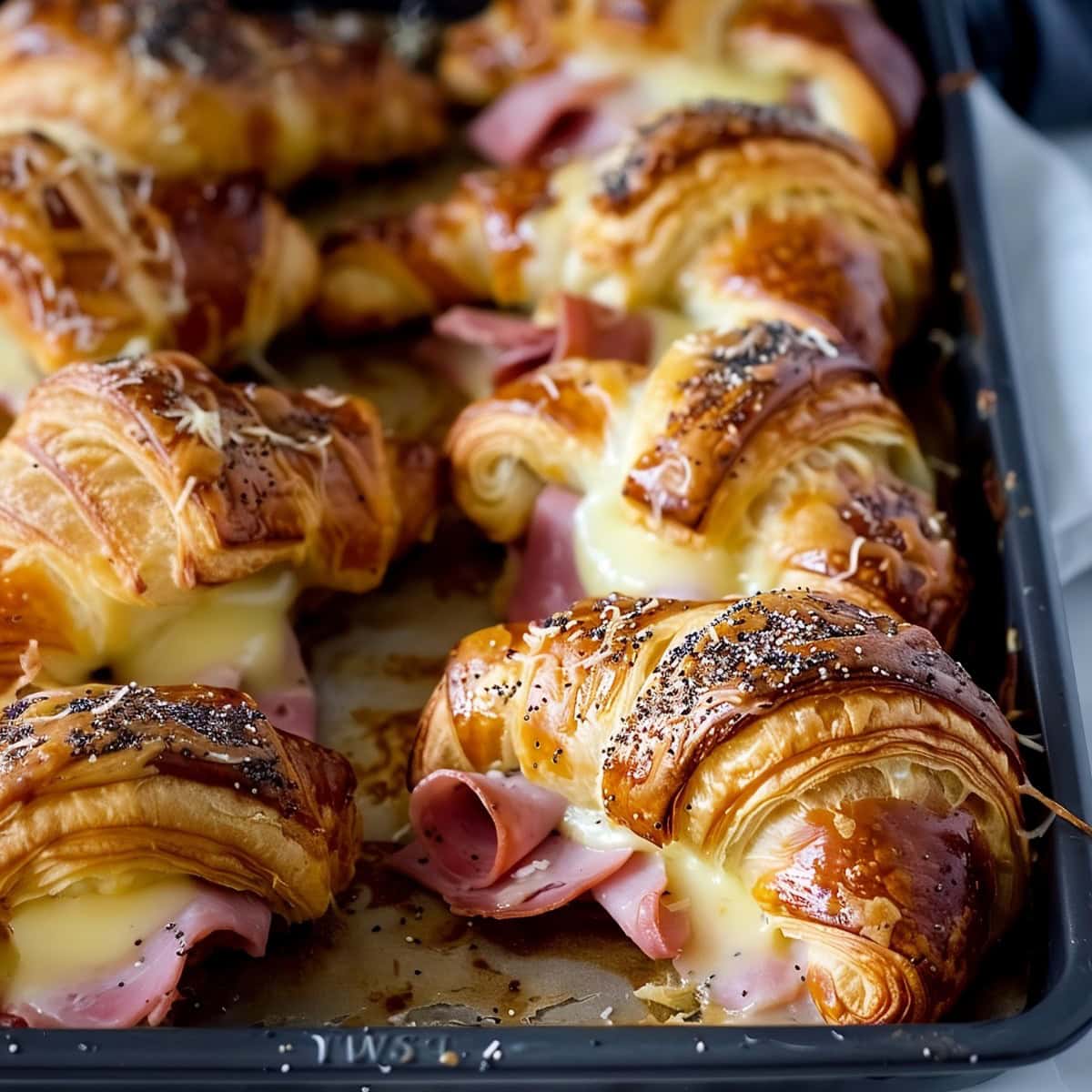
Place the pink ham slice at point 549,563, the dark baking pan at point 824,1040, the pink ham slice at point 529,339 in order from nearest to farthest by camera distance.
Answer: the dark baking pan at point 824,1040 → the pink ham slice at point 549,563 → the pink ham slice at point 529,339

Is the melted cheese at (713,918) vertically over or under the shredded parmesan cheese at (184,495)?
under

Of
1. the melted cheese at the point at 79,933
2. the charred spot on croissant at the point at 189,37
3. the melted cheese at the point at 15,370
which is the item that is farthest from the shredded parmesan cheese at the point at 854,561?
the charred spot on croissant at the point at 189,37

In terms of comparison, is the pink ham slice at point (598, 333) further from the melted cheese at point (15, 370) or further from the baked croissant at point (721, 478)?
the melted cheese at point (15, 370)

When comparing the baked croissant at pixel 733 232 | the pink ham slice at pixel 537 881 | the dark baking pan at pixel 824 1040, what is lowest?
the pink ham slice at pixel 537 881

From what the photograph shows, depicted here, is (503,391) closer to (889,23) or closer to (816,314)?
(816,314)

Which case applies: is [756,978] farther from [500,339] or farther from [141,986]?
[500,339]

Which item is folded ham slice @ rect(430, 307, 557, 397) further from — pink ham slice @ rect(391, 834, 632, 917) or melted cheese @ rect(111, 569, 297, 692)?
pink ham slice @ rect(391, 834, 632, 917)

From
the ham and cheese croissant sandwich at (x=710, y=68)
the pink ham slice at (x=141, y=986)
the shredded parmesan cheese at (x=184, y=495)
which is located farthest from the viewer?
the ham and cheese croissant sandwich at (x=710, y=68)
